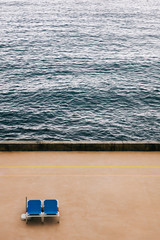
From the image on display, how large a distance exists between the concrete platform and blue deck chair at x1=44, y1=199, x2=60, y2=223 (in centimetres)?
46

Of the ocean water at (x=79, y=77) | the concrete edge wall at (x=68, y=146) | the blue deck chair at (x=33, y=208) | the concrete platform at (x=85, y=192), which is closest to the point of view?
the concrete platform at (x=85, y=192)

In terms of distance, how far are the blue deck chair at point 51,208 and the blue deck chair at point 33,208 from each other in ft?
1.01

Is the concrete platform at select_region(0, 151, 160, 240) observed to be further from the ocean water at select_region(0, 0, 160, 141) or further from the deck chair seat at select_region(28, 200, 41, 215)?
the ocean water at select_region(0, 0, 160, 141)

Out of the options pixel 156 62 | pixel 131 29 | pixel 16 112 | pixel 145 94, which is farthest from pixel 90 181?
pixel 131 29

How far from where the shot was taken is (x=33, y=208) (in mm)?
15891


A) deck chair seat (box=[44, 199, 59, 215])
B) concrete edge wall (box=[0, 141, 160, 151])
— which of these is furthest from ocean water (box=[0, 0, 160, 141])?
deck chair seat (box=[44, 199, 59, 215])

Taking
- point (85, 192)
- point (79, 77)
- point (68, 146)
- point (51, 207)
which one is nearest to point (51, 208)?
point (51, 207)

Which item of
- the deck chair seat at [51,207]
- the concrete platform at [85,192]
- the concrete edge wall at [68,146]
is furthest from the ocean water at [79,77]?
the deck chair seat at [51,207]

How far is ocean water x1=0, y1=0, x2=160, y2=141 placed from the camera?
36562 mm

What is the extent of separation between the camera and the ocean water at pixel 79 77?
120 feet

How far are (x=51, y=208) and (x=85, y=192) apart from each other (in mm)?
2776

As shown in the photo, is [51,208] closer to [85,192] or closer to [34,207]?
[34,207]

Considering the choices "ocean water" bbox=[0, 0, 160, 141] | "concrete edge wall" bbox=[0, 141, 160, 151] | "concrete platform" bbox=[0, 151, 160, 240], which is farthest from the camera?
"ocean water" bbox=[0, 0, 160, 141]

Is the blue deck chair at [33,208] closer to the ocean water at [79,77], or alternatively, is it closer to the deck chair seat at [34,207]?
the deck chair seat at [34,207]
